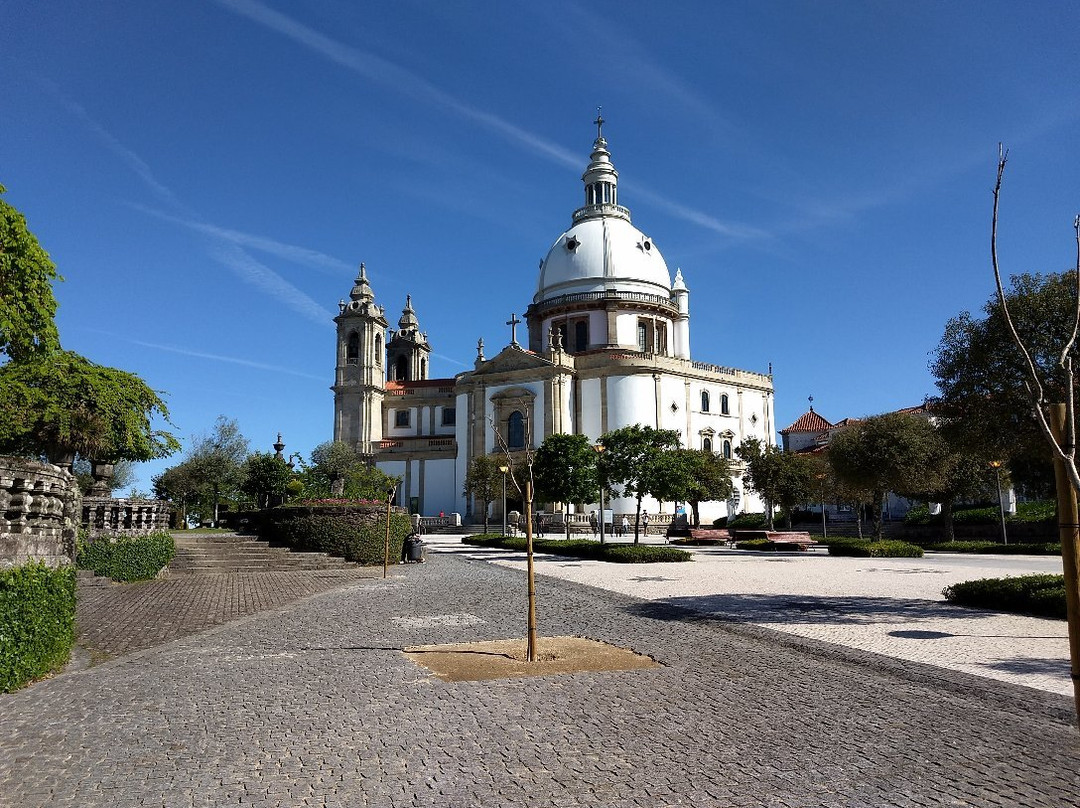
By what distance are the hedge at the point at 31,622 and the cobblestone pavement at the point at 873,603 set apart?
9.21m

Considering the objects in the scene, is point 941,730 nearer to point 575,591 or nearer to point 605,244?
point 575,591

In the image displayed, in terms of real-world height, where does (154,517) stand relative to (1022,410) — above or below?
below

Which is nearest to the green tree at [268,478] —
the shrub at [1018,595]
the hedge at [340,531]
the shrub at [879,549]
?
the hedge at [340,531]

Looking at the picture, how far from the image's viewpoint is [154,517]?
20219mm

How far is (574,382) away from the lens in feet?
213

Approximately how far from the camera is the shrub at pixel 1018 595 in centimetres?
1247

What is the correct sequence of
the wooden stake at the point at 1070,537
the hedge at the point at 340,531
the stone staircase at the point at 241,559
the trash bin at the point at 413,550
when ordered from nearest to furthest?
the wooden stake at the point at 1070,537 < the stone staircase at the point at 241,559 < the hedge at the point at 340,531 < the trash bin at the point at 413,550

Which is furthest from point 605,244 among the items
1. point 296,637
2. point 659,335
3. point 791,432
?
point 296,637

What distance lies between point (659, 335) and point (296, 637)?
6139cm

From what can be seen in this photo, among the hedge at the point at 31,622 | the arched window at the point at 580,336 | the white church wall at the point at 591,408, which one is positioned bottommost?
the hedge at the point at 31,622

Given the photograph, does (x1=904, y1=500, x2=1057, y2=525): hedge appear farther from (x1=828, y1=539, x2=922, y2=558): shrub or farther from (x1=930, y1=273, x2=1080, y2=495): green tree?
(x1=930, y1=273, x2=1080, y2=495): green tree

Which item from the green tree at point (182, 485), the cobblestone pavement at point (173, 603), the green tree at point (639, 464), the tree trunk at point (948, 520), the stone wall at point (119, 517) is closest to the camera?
the cobblestone pavement at point (173, 603)

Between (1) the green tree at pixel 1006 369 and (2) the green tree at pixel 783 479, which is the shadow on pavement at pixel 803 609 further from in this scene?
(2) the green tree at pixel 783 479

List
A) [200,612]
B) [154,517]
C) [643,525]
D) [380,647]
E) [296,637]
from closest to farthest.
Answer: [380,647], [296,637], [200,612], [154,517], [643,525]
